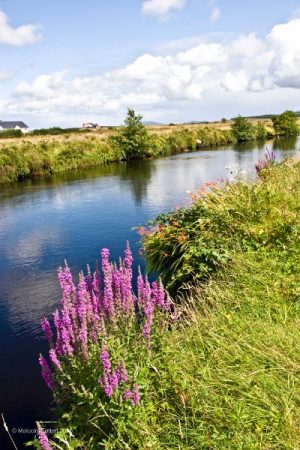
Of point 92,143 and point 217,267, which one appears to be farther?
point 92,143

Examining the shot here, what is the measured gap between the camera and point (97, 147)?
54.1m

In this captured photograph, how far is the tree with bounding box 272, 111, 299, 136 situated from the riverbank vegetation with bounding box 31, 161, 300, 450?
87455 mm

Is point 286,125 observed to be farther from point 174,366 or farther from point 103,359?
point 103,359

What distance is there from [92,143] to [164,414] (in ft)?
174

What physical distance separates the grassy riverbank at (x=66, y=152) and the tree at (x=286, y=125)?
27219 mm

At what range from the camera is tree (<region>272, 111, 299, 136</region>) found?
286ft

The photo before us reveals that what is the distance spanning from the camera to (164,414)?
4648 mm

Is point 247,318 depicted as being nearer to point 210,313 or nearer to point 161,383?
point 210,313

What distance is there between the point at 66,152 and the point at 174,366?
47385 millimetres

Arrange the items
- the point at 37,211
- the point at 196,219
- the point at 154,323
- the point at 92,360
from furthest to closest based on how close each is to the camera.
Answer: the point at 37,211
the point at 196,219
the point at 154,323
the point at 92,360

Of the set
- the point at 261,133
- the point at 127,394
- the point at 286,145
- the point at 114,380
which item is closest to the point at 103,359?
the point at 114,380

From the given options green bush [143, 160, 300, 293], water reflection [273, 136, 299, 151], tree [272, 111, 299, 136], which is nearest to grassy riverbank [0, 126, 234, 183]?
water reflection [273, 136, 299, 151]

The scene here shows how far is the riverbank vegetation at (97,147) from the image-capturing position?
43.2m

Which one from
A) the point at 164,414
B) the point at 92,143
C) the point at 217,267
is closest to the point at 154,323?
the point at 164,414
